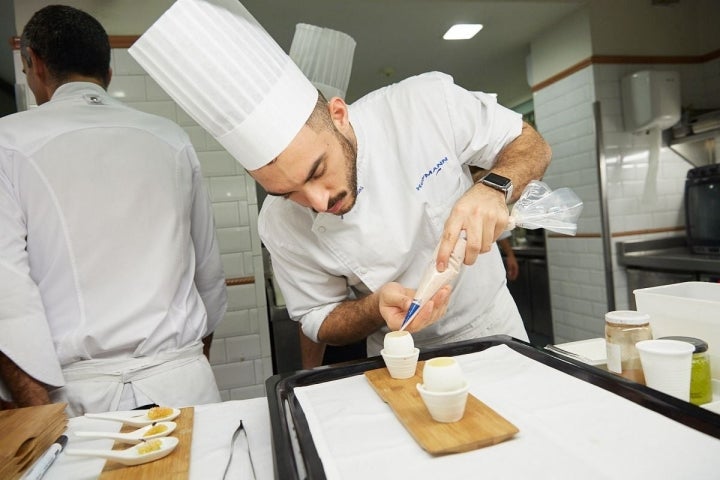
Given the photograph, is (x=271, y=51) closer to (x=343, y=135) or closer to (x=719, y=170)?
(x=343, y=135)

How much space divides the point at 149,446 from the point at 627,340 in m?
0.98

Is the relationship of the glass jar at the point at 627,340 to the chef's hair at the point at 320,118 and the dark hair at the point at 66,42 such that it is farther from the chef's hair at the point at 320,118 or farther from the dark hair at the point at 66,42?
the dark hair at the point at 66,42

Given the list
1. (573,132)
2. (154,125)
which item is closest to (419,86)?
(154,125)

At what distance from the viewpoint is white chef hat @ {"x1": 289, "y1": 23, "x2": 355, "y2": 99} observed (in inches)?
67.8

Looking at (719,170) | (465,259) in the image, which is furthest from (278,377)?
(719,170)

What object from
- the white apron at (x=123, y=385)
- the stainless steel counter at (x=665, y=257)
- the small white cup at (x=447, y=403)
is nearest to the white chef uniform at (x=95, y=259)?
the white apron at (x=123, y=385)

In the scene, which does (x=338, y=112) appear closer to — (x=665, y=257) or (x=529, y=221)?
(x=529, y=221)

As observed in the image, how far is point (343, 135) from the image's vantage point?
137cm

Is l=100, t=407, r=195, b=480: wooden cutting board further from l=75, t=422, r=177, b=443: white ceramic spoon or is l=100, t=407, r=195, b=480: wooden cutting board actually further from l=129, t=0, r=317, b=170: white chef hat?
l=129, t=0, r=317, b=170: white chef hat

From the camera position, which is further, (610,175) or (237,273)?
(610,175)

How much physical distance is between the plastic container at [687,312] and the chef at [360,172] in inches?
15.5

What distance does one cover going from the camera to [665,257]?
10.9 ft

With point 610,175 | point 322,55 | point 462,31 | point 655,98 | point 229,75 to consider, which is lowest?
point 610,175

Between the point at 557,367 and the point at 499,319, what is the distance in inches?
24.3
